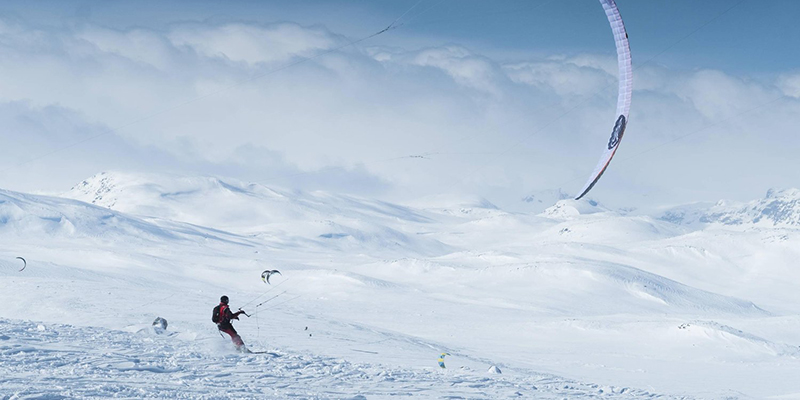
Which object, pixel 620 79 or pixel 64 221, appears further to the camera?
pixel 64 221

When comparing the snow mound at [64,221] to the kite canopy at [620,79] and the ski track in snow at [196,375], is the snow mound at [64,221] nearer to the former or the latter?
the kite canopy at [620,79]

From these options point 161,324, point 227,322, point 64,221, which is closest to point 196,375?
point 227,322

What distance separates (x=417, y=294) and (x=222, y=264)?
1409 inches

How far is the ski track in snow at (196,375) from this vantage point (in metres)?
10.8

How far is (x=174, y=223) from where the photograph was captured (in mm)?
160000

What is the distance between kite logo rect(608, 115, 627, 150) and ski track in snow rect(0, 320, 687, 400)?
11.2 m

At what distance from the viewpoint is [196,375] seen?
12477mm

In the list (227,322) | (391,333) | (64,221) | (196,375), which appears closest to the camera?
(196,375)

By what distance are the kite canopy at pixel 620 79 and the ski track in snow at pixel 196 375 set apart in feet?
35.2

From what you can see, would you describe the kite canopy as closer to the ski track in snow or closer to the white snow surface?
the white snow surface

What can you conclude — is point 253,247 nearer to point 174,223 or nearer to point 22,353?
point 174,223

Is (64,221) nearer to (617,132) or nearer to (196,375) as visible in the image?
(617,132)

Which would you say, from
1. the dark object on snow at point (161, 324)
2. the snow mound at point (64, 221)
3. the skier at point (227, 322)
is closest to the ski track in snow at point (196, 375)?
the skier at point (227, 322)

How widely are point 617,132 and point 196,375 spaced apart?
18485mm
